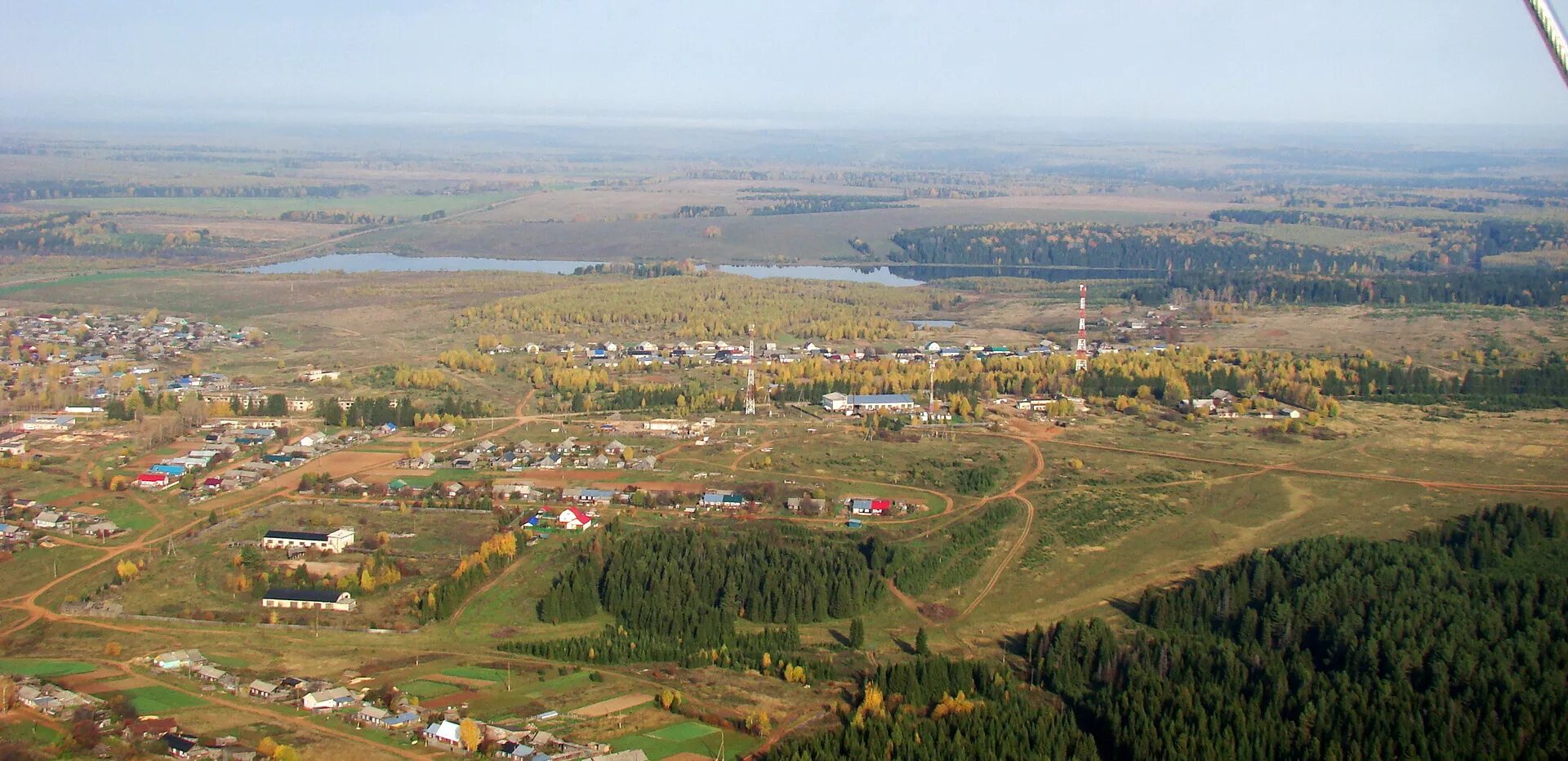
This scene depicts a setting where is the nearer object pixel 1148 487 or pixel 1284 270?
pixel 1148 487

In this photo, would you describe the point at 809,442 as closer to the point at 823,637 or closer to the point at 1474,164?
the point at 823,637

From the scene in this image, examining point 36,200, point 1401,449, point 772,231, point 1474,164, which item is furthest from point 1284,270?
point 1474,164

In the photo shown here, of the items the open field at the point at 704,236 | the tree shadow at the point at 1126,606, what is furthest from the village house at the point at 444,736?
the open field at the point at 704,236

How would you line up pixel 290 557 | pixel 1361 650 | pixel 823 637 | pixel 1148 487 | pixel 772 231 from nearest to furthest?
pixel 1361 650 → pixel 823 637 → pixel 290 557 → pixel 1148 487 → pixel 772 231

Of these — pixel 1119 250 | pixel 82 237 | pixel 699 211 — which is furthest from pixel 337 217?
pixel 1119 250

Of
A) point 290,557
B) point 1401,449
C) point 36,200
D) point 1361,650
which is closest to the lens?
point 1361,650

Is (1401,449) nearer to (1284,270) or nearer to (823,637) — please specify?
(823,637)
